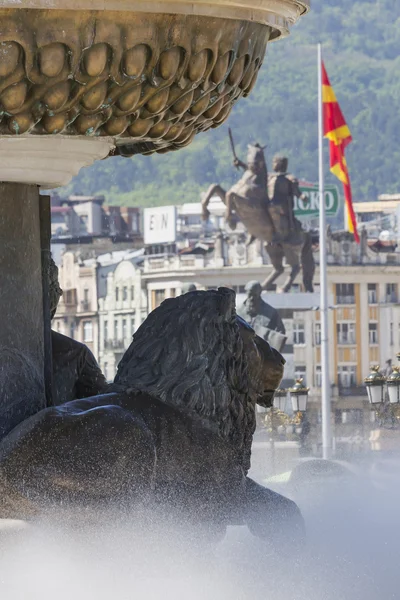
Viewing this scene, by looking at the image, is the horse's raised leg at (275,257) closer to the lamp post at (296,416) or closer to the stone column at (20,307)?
the lamp post at (296,416)

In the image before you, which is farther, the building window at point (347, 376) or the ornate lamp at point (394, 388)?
the building window at point (347, 376)

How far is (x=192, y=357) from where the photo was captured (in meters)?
3.38

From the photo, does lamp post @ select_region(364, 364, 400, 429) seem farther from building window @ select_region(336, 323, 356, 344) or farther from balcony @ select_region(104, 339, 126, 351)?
building window @ select_region(336, 323, 356, 344)

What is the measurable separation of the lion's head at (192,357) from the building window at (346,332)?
63.9 metres

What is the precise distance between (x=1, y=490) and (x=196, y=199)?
9989cm

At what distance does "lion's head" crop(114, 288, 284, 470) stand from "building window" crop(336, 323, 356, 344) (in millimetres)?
63862

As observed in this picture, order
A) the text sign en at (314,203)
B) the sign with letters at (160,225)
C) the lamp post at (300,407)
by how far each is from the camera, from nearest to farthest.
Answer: the lamp post at (300,407) < the text sign en at (314,203) < the sign with letters at (160,225)

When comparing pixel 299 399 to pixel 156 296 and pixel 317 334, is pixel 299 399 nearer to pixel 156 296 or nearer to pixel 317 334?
pixel 317 334

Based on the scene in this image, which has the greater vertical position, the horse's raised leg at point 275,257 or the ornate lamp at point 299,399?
the horse's raised leg at point 275,257

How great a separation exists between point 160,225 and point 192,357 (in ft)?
233

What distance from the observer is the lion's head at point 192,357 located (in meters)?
3.38

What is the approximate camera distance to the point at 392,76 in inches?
4783

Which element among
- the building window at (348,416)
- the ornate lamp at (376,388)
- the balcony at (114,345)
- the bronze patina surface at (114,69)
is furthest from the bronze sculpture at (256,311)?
the balcony at (114,345)

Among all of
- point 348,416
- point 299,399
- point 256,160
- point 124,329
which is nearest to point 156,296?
point 124,329
